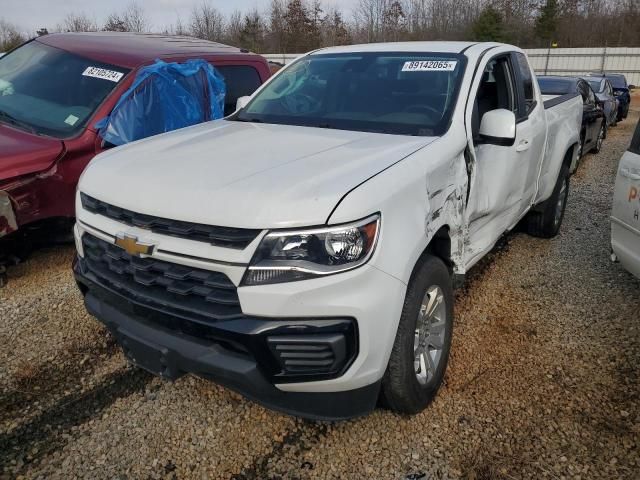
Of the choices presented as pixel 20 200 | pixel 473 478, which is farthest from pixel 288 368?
pixel 20 200

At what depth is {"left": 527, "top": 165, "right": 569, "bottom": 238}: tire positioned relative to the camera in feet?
16.7

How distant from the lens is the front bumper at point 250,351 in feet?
6.51

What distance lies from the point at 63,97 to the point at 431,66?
3.31 metres

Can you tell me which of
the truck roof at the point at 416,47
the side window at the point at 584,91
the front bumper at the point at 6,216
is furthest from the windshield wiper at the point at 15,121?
the side window at the point at 584,91

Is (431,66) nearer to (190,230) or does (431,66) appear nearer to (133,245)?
(190,230)

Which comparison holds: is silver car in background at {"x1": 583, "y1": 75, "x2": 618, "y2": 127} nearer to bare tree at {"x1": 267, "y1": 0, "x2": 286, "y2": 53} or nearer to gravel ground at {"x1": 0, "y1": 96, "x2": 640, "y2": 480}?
gravel ground at {"x1": 0, "y1": 96, "x2": 640, "y2": 480}

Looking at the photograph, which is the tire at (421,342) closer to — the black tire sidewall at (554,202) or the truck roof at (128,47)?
the black tire sidewall at (554,202)

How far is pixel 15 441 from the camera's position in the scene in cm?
253

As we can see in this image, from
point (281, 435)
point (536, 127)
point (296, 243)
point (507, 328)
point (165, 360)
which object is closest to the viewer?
point (296, 243)

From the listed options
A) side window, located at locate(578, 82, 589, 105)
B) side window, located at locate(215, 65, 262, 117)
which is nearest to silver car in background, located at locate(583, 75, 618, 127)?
side window, located at locate(578, 82, 589, 105)

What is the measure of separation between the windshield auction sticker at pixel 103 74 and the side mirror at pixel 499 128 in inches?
130

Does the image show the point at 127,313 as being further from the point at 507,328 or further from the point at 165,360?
the point at 507,328

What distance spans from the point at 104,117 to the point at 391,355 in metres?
3.40

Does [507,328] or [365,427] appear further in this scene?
[507,328]
